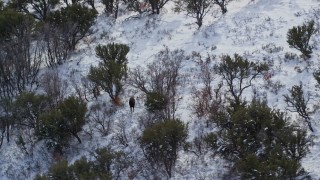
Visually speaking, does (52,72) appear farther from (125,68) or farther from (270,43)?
(270,43)

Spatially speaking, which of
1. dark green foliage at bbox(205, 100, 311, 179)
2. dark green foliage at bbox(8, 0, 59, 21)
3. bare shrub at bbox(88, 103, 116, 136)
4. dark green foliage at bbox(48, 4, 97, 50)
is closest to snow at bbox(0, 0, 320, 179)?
bare shrub at bbox(88, 103, 116, 136)

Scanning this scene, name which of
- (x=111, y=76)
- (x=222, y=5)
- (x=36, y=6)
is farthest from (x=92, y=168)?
(x=36, y=6)

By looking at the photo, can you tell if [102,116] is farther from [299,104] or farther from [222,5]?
[222,5]

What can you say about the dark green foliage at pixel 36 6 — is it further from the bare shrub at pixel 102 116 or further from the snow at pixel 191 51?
the bare shrub at pixel 102 116

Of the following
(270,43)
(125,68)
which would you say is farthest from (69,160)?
(270,43)

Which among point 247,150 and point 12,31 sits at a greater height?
point 12,31

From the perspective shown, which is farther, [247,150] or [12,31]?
[12,31]

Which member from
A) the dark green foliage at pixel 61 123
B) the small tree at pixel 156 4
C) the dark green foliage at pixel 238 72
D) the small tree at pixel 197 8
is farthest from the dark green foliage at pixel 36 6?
the dark green foliage at pixel 238 72
